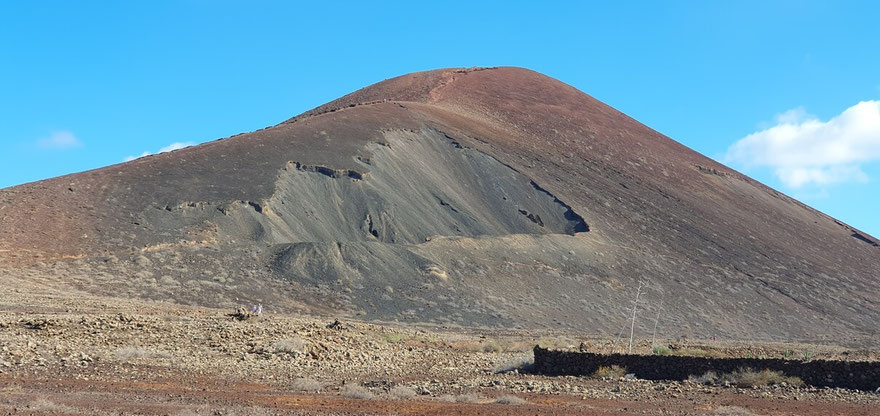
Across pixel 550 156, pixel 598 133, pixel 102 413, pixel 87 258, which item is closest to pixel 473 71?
pixel 598 133

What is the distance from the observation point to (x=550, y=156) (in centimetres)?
7400

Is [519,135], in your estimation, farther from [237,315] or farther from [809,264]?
[237,315]

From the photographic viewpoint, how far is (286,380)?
59.3ft

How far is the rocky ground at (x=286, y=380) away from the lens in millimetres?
14297

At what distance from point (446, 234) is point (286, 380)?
3700 cm

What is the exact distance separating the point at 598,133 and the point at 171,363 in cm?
6959

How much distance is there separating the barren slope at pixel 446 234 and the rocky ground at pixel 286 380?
17.7 metres

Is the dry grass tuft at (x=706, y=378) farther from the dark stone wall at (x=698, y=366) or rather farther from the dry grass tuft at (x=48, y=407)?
the dry grass tuft at (x=48, y=407)

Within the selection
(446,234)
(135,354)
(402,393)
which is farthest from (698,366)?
(446,234)

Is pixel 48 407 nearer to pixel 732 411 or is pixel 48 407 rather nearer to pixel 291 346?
pixel 291 346

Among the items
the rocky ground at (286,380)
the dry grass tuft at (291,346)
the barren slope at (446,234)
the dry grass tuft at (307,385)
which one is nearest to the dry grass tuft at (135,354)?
the rocky ground at (286,380)

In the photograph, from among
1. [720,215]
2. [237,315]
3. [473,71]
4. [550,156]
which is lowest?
Result: [237,315]

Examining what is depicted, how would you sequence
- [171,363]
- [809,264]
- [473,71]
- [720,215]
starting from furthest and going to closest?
[473,71]
[720,215]
[809,264]
[171,363]

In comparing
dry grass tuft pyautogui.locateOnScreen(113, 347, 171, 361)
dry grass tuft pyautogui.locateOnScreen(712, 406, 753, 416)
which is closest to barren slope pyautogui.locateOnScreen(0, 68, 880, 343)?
dry grass tuft pyautogui.locateOnScreen(113, 347, 171, 361)
